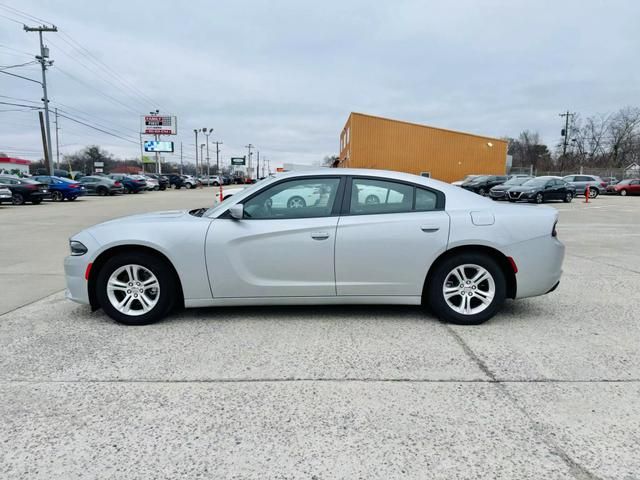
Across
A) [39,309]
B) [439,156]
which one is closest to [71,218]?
[39,309]

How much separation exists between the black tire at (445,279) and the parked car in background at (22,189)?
23036mm

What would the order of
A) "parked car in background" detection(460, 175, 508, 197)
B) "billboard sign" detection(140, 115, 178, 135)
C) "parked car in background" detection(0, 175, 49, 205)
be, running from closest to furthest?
"parked car in background" detection(0, 175, 49, 205) → "parked car in background" detection(460, 175, 508, 197) → "billboard sign" detection(140, 115, 178, 135)

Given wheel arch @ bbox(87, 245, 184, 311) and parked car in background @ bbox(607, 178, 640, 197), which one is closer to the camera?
wheel arch @ bbox(87, 245, 184, 311)

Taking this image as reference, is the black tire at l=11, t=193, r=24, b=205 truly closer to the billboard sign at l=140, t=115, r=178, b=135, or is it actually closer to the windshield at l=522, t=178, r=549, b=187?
the windshield at l=522, t=178, r=549, b=187

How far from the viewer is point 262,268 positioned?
3.95m

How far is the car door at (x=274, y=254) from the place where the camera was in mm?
3922

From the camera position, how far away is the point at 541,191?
2205 cm

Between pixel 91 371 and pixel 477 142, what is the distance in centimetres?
4110

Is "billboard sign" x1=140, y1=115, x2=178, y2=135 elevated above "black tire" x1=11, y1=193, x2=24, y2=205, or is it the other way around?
"billboard sign" x1=140, y1=115, x2=178, y2=135

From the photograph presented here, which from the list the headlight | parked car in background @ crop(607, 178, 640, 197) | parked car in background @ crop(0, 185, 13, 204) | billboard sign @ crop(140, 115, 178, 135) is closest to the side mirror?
the headlight

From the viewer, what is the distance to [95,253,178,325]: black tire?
3.96 m

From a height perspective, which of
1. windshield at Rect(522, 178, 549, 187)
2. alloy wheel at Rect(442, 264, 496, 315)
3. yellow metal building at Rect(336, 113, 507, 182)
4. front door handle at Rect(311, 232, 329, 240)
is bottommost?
alloy wheel at Rect(442, 264, 496, 315)

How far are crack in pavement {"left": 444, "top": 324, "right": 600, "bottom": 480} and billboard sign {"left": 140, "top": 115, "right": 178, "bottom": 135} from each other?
73.9m

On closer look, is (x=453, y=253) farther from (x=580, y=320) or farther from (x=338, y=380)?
(x=338, y=380)
